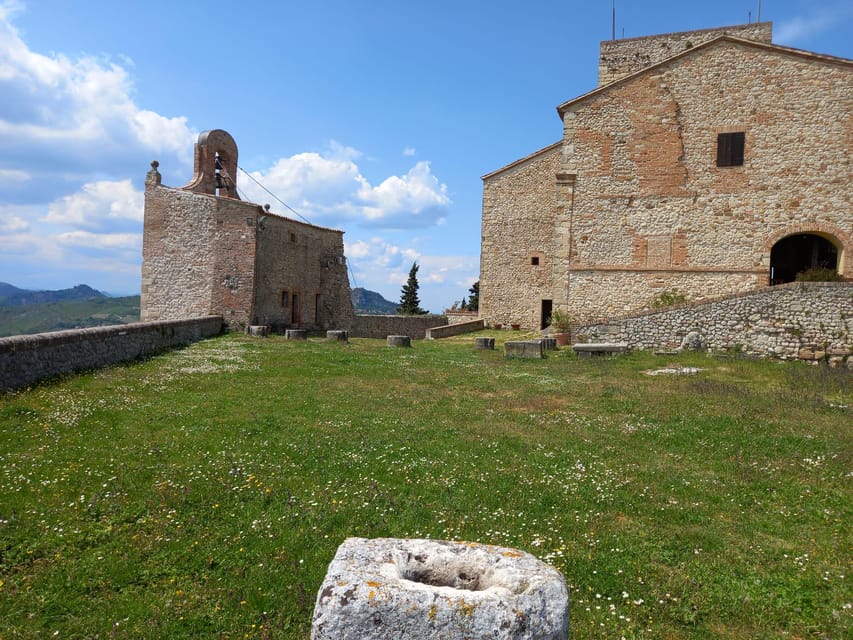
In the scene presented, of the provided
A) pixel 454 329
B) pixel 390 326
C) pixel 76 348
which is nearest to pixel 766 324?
pixel 454 329

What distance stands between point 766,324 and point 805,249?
8.66 m

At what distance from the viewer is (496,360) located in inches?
655

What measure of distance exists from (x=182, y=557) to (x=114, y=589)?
54 centimetres

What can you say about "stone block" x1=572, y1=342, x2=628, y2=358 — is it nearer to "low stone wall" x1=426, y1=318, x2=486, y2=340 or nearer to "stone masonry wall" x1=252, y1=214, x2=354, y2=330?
"low stone wall" x1=426, y1=318, x2=486, y2=340

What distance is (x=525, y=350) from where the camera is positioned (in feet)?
55.7

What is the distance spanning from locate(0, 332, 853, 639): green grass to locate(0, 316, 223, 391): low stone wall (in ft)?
1.93

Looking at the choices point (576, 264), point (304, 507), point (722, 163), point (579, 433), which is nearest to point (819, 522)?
point (579, 433)

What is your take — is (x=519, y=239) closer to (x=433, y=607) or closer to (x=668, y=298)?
(x=668, y=298)

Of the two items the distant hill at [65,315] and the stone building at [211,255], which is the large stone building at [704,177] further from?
the distant hill at [65,315]

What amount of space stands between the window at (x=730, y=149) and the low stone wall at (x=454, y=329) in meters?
13.7

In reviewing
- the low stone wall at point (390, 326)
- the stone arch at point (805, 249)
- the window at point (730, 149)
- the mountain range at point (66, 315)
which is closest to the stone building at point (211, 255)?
the low stone wall at point (390, 326)

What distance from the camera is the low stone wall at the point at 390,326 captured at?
32031 mm

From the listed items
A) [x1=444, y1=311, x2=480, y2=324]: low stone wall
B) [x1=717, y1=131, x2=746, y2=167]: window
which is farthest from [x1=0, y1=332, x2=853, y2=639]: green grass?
[x1=444, y1=311, x2=480, y2=324]: low stone wall

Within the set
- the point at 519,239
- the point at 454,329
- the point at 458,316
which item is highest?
the point at 519,239
